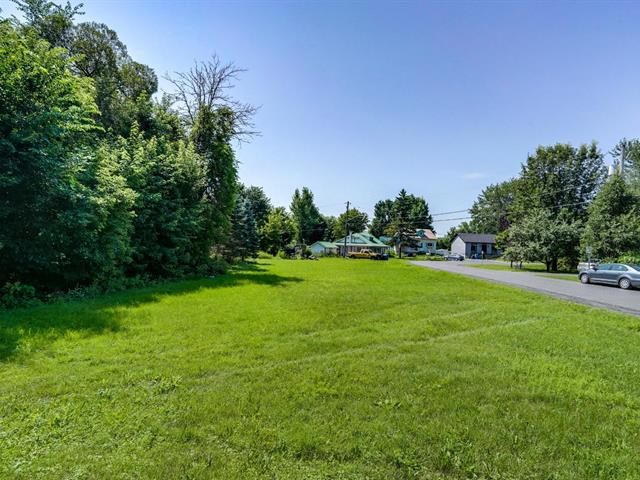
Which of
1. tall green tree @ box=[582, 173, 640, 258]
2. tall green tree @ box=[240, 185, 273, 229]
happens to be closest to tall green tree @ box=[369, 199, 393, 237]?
tall green tree @ box=[240, 185, 273, 229]

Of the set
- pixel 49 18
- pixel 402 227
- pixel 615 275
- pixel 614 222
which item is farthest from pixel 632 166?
pixel 49 18

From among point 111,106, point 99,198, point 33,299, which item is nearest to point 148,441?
point 33,299

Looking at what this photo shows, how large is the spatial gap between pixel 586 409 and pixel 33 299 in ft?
36.8

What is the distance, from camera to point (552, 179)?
36781 mm

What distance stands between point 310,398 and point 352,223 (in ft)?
226

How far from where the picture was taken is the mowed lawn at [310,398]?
2.56 meters

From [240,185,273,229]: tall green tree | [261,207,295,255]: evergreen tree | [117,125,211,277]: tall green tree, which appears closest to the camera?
[117,125,211,277]: tall green tree

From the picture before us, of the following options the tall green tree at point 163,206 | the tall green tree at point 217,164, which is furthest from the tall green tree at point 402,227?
the tall green tree at point 163,206

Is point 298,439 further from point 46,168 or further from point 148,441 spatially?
point 46,168

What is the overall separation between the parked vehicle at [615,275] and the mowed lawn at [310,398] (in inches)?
456

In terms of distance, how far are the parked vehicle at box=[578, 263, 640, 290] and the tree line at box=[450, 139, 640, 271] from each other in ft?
23.2

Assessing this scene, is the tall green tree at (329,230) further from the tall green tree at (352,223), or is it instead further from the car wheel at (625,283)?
the car wheel at (625,283)

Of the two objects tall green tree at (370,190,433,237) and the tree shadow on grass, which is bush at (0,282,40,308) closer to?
the tree shadow on grass

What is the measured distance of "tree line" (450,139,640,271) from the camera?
22.9 meters
